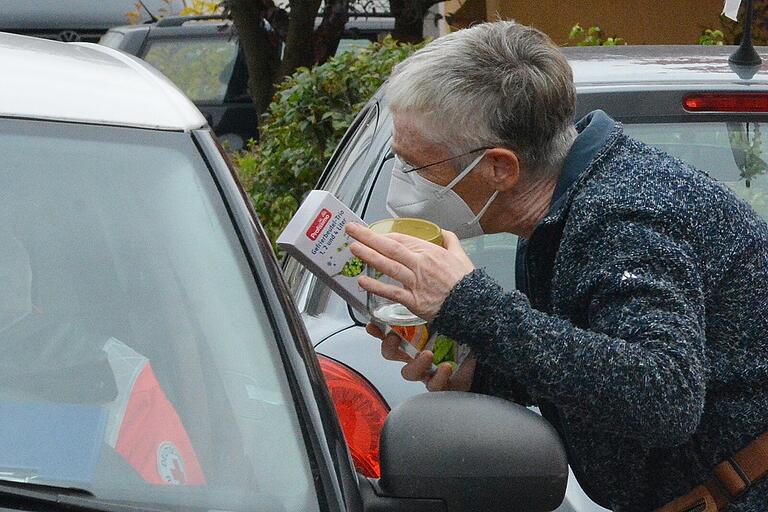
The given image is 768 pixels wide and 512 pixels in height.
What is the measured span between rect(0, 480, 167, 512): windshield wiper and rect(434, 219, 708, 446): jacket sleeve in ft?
2.00

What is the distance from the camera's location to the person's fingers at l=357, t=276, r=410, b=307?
2.11 meters

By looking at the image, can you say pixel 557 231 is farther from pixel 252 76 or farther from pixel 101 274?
pixel 252 76

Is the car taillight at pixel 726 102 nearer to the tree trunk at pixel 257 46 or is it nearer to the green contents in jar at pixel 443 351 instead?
the green contents in jar at pixel 443 351

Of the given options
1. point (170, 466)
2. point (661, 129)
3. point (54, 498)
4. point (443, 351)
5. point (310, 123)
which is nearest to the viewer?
point (54, 498)

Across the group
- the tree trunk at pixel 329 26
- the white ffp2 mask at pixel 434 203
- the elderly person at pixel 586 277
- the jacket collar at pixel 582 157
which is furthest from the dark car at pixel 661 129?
the tree trunk at pixel 329 26

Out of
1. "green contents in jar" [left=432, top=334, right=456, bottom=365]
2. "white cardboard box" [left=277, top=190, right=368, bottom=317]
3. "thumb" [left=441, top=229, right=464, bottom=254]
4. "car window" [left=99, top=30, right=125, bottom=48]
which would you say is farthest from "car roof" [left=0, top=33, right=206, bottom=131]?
"car window" [left=99, top=30, right=125, bottom=48]

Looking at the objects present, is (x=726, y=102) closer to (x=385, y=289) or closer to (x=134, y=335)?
(x=385, y=289)

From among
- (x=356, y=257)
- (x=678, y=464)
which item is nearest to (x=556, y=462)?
(x=678, y=464)

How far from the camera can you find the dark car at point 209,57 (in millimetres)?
10445

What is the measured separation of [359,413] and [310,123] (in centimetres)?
337

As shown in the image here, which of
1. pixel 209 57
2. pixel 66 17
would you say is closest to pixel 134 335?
pixel 209 57

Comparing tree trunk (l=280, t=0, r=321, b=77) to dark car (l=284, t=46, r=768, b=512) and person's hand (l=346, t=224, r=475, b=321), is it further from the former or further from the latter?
person's hand (l=346, t=224, r=475, b=321)

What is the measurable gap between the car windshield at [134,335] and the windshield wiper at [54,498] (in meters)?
0.01

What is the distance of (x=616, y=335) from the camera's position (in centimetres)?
202
